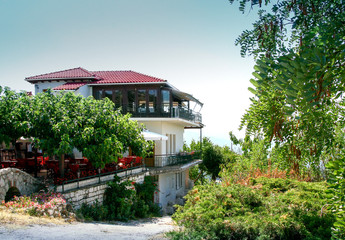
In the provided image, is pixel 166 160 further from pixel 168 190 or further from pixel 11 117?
pixel 11 117

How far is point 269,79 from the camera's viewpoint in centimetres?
472

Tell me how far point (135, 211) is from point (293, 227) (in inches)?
424

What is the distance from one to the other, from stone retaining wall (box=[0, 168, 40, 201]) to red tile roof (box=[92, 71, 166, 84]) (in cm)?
1382

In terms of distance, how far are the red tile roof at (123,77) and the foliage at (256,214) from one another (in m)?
16.3

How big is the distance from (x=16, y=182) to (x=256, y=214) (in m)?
8.06

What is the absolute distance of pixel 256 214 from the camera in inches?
324

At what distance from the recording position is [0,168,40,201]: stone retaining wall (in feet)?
37.0

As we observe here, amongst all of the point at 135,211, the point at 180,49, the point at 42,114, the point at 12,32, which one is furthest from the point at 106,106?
the point at 12,32

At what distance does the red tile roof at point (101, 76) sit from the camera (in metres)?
26.1

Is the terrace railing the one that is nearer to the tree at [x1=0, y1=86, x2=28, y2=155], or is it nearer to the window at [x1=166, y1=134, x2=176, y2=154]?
the tree at [x1=0, y1=86, x2=28, y2=155]

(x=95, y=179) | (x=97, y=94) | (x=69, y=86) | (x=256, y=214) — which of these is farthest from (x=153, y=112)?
(x=256, y=214)

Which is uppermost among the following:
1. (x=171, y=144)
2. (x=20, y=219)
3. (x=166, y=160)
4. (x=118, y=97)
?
(x=118, y=97)

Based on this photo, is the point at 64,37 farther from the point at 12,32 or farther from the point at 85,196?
the point at 85,196

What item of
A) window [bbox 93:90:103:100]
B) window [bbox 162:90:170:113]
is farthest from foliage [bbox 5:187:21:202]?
window [bbox 93:90:103:100]
